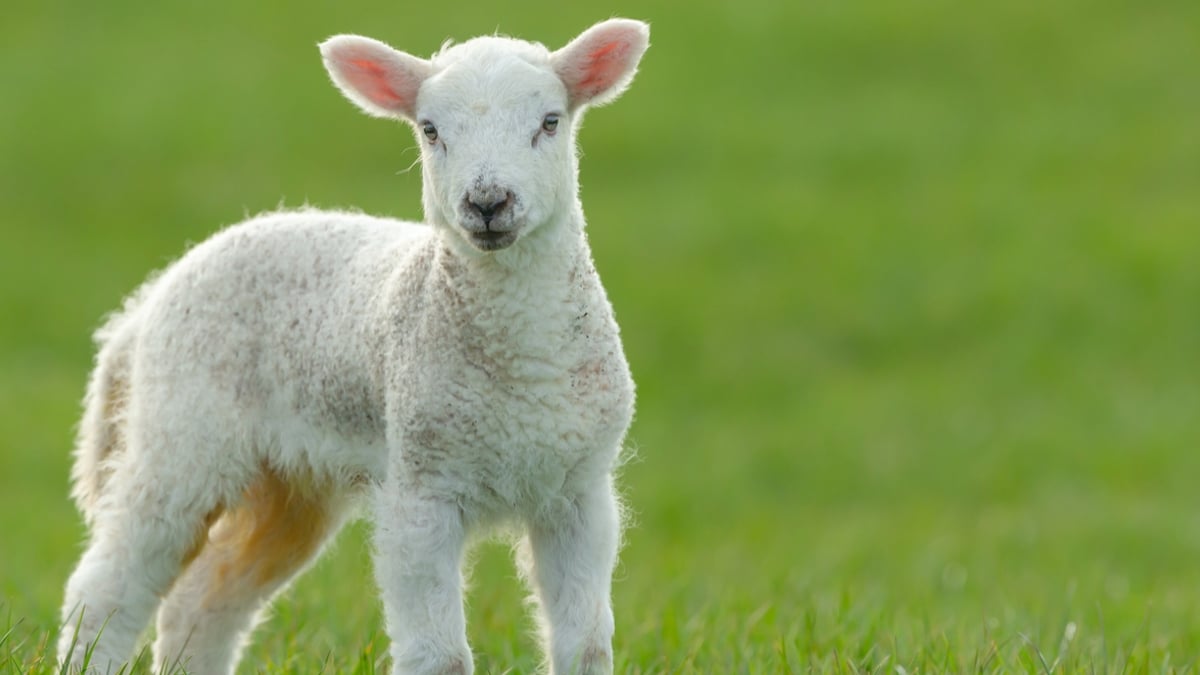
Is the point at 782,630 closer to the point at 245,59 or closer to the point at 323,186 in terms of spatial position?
the point at 323,186

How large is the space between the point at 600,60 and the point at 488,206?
0.77 m

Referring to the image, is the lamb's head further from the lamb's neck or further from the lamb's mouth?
the lamb's neck

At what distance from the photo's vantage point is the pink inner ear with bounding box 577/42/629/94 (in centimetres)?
557

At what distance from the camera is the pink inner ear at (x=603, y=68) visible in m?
5.57

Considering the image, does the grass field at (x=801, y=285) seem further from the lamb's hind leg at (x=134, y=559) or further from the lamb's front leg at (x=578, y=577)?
the lamb's front leg at (x=578, y=577)

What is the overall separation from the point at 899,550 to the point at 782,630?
240 inches

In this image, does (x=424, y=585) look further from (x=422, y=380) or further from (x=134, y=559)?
(x=134, y=559)

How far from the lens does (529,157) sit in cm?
523

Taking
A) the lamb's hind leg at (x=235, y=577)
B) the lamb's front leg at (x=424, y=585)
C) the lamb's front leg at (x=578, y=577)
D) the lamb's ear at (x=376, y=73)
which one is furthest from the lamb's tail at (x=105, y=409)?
the lamb's front leg at (x=578, y=577)

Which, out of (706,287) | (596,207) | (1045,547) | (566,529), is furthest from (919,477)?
(566,529)

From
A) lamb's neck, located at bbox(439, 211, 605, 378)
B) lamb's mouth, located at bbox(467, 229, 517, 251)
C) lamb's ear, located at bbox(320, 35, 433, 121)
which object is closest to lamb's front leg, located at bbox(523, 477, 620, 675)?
lamb's neck, located at bbox(439, 211, 605, 378)

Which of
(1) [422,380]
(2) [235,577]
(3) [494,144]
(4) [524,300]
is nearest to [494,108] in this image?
(3) [494,144]

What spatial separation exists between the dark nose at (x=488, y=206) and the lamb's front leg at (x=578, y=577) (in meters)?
0.94

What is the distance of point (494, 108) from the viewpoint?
5.26 metres
